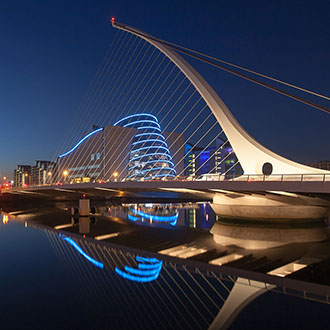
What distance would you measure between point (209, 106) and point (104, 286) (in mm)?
15638

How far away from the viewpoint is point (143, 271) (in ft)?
32.1

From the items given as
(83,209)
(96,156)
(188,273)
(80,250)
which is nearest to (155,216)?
(83,209)

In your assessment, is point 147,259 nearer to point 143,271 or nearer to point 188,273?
point 143,271

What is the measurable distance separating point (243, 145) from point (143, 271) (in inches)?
490

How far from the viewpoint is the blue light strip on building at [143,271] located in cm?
902

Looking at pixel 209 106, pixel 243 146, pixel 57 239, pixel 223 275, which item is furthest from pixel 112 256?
pixel 209 106

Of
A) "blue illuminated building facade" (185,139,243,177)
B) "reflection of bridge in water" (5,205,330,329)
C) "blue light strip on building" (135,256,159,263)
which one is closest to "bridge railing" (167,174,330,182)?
"reflection of bridge in water" (5,205,330,329)

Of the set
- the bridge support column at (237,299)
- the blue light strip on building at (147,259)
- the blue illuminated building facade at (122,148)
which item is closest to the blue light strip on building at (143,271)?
the blue light strip on building at (147,259)

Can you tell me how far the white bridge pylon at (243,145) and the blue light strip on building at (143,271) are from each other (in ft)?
34.1

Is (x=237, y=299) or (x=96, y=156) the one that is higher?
(x=96, y=156)

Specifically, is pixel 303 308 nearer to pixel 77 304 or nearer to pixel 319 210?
pixel 77 304

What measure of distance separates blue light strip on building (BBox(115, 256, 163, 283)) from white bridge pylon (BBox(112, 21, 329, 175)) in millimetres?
10394

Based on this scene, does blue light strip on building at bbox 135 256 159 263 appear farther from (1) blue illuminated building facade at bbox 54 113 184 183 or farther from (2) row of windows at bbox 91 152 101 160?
(2) row of windows at bbox 91 152 101 160

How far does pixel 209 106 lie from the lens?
2166cm
